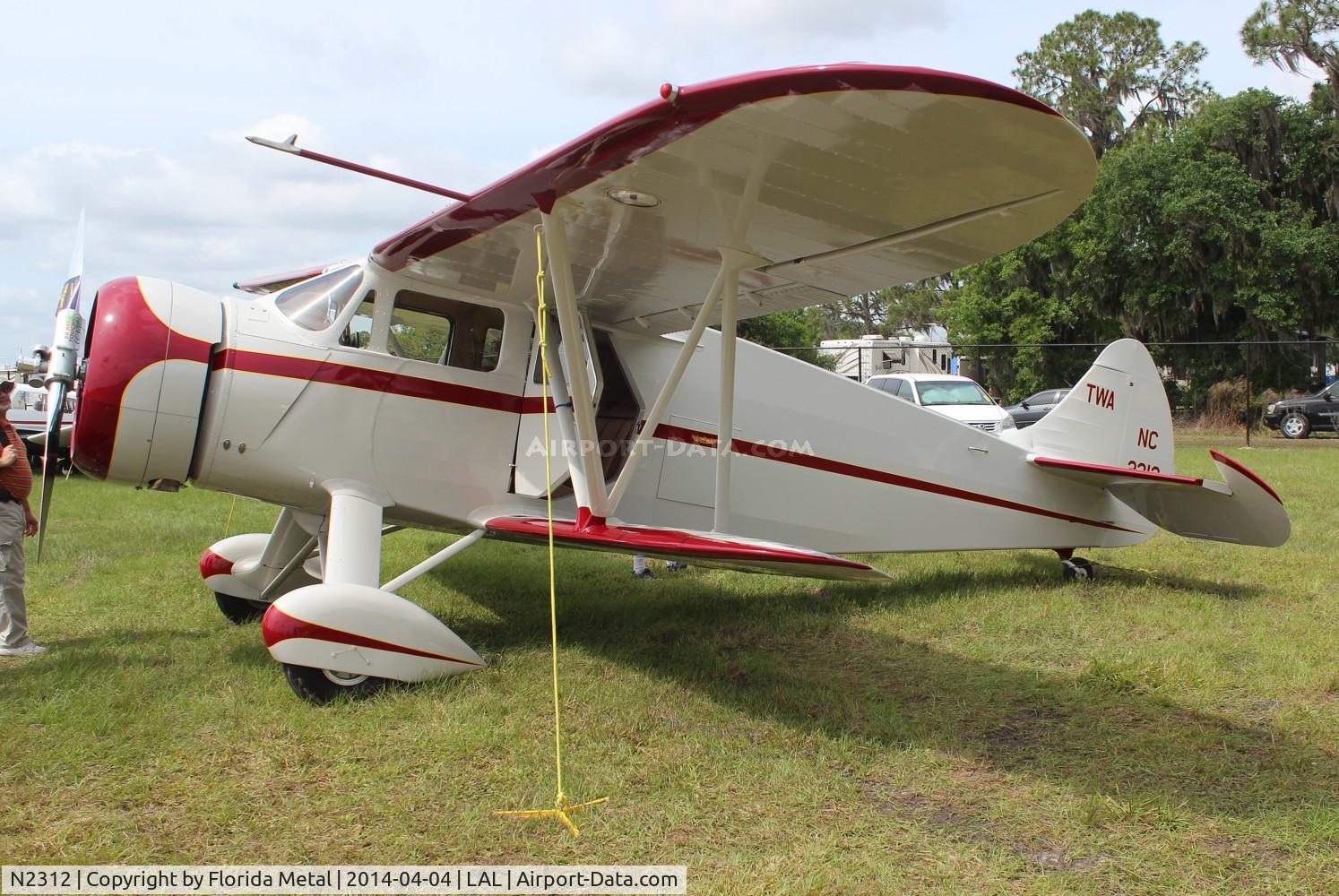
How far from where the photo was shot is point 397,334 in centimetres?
543

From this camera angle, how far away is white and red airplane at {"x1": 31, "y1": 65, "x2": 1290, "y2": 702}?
12.1 ft

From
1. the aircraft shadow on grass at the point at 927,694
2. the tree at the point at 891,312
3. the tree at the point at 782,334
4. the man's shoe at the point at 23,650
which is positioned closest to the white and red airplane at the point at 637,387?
the aircraft shadow on grass at the point at 927,694

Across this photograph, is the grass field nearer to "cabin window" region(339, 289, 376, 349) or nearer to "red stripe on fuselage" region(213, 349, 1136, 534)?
"red stripe on fuselage" region(213, 349, 1136, 534)

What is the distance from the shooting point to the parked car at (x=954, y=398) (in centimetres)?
1650

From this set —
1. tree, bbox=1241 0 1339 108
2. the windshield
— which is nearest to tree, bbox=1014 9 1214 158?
tree, bbox=1241 0 1339 108

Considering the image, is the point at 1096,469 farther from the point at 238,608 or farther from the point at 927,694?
the point at 238,608

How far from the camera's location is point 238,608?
6215 millimetres

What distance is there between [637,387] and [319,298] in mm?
2040

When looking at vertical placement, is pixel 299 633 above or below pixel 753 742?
above

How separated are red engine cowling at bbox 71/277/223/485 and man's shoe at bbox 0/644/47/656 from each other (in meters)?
1.30

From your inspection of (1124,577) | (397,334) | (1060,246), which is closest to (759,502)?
(397,334)

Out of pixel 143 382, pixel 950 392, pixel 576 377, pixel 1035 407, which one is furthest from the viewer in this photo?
pixel 1035 407

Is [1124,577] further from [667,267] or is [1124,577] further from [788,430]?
[667,267]
